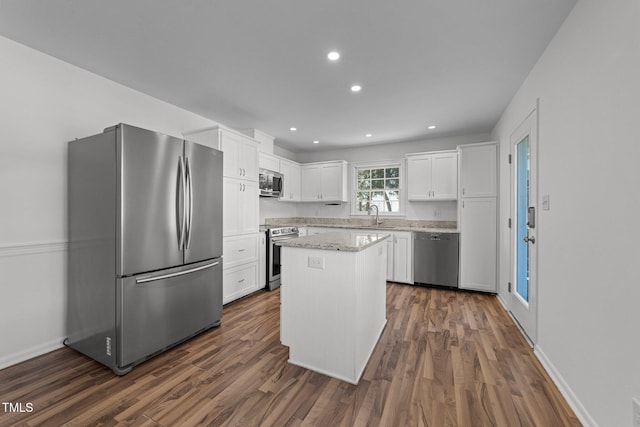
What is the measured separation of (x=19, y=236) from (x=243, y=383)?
214cm

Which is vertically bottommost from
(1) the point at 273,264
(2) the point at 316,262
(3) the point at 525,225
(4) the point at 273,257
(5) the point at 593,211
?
(1) the point at 273,264

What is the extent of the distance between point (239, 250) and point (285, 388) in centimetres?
203

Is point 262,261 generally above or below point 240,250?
below

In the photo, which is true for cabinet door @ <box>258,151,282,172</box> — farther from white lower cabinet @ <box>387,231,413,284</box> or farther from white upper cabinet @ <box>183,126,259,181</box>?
white lower cabinet @ <box>387,231,413,284</box>

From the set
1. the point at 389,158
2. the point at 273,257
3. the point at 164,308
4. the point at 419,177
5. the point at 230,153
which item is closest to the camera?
the point at 164,308

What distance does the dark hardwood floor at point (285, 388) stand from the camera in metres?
1.56

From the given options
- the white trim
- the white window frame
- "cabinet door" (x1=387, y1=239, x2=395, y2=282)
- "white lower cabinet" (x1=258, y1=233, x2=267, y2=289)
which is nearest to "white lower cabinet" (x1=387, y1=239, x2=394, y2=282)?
"cabinet door" (x1=387, y1=239, x2=395, y2=282)

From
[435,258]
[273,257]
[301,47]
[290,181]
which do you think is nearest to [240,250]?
[273,257]

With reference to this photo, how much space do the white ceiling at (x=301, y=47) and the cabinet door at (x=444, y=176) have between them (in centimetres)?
111

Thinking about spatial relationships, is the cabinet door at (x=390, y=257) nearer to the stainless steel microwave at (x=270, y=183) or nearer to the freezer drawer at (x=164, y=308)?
the stainless steel microwave at (x=270, y=183)

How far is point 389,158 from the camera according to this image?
528 centimetres

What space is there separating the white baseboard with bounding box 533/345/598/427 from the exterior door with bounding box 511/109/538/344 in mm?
242

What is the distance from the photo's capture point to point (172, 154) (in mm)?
2279

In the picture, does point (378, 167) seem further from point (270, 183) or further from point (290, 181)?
point (270, 183)
